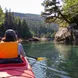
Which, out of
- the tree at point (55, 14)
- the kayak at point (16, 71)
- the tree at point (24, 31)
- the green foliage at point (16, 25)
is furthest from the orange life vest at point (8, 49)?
the tree at point (24, 31)

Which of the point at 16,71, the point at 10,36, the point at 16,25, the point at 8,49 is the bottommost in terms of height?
the point at 16,71

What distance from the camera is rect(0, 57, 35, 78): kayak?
7.02 meters

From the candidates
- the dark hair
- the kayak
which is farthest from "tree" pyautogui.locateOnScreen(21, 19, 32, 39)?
the kayak

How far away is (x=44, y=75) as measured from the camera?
41.1 ft

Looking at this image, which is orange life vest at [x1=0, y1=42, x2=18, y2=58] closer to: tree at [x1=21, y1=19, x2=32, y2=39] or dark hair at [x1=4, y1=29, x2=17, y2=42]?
dark hair at [x1=4, y1=29, x2=17, y2=42]

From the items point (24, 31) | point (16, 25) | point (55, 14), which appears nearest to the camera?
point (55, 14)

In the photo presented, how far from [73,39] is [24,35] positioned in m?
57.1

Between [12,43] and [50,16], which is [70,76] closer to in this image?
[12,43]

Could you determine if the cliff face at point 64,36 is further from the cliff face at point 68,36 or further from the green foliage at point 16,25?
the green foliage at point 16,25

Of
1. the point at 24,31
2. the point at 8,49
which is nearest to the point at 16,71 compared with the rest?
the point at 8,49

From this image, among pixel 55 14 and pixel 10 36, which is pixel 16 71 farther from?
pixel 55 14

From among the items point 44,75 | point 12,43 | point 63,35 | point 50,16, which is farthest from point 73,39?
point 12,43

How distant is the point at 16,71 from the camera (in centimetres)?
748

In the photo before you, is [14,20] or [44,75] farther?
[14,20]
